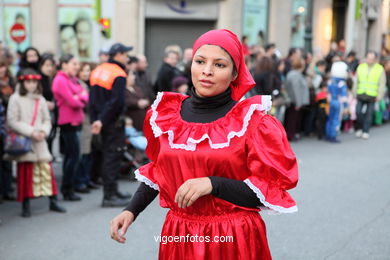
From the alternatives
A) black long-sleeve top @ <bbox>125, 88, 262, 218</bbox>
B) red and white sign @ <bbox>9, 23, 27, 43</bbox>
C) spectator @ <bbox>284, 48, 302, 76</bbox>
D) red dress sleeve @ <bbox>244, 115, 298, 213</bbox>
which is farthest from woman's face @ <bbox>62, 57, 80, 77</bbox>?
red and white sign @ <bbox>9, 23, 27, 43</bbox>

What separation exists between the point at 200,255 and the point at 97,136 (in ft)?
13.5

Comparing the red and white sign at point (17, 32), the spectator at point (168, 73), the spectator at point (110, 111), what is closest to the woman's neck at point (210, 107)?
the spectator at point (110, 111)

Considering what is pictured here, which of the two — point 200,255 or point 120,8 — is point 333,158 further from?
point 120,8

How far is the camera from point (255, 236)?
8.54ft

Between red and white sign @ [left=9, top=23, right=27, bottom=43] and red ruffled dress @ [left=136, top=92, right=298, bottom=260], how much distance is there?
1426 cm

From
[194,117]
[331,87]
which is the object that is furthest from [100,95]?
[331,87]

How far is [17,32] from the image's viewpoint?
15.7 m

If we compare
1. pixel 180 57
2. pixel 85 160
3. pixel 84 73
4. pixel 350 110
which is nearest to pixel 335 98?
pixel 350 110

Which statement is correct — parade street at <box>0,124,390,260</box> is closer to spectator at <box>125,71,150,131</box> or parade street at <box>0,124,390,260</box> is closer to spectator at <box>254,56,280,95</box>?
spectator at <box>125,71,150,131</box>

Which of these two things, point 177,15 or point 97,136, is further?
point 177,15

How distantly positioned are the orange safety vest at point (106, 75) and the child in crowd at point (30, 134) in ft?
2.27

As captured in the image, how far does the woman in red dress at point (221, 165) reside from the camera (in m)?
2.46

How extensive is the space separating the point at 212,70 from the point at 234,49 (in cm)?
15

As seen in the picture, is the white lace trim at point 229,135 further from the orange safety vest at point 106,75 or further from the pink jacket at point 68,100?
the pink jacket at point 68,100
